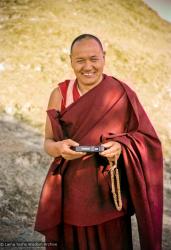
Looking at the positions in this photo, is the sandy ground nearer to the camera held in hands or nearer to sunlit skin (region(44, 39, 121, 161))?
sunlit skin (region(44, 39, 121, 161))

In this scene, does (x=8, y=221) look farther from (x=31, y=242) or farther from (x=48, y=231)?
(x=48, y=231)

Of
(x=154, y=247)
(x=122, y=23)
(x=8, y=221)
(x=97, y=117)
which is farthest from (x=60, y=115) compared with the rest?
(x=122, y=23)

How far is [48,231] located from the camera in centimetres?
247

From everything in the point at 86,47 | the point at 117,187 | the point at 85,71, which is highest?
the point at 86,47

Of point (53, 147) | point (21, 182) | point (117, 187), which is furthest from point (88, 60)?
point (21, 182)

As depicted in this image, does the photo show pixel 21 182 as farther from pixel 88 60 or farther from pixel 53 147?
pixel 88 60

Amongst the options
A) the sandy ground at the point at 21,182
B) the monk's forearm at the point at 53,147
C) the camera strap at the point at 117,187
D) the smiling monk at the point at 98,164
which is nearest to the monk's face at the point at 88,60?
the smiling monk at the point at 98,164

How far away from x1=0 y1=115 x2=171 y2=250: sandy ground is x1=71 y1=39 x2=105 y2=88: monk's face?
1991 mm

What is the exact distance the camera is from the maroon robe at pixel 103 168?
2295 mm

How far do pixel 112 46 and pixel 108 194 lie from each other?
7.48 meters

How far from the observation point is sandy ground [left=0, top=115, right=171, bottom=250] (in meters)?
4.00

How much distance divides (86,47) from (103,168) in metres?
0.70

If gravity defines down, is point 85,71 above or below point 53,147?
above

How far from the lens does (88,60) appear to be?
2.32 m
